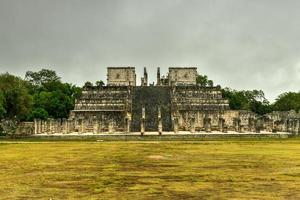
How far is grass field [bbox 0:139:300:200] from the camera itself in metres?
11.9

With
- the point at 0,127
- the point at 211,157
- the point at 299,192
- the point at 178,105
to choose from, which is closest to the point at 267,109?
the point at 178,105

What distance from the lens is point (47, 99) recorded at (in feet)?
198

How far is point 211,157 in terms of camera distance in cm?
2130

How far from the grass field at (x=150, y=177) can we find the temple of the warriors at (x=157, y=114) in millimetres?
23978

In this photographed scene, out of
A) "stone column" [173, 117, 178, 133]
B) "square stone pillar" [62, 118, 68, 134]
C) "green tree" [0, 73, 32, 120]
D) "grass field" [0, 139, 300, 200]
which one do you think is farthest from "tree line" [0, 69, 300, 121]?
"grass field" [0, 139, 300, 200]

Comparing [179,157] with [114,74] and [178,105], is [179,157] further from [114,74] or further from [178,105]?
[114,74]

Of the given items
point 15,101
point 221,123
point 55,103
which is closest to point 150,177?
point 221,123

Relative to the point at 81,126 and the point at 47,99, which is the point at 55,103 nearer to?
the point at 47,99

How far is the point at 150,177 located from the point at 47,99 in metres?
47.3

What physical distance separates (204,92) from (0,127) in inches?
772

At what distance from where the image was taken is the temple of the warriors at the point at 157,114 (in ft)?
152

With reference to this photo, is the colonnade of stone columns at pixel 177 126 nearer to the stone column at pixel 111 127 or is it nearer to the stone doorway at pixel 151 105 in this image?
the stone column at pixel 111 127

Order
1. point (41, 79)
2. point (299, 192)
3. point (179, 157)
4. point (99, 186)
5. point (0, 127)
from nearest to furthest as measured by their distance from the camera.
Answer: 1. point (299, 192)
2. point (99, 186)
3. point (179, 157)
4. point (0, 127)
5. point (41, 79)

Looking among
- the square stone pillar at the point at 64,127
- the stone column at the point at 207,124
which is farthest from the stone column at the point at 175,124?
the square stone pillar at the point at 64,127
